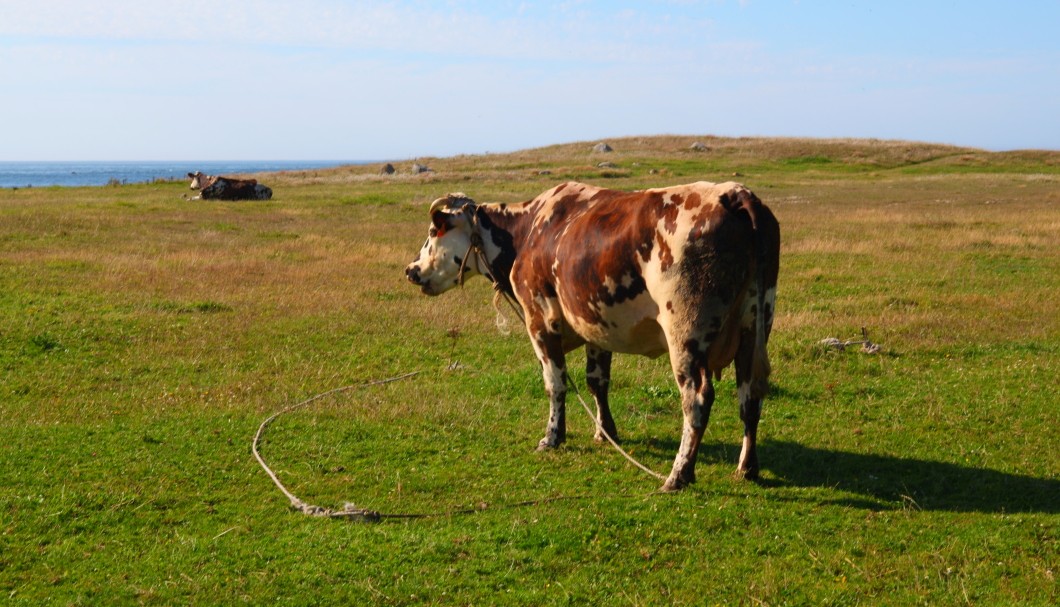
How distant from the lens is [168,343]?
43.1 feet

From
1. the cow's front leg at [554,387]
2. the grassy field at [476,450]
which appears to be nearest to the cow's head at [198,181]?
the grassy field at [476,450]

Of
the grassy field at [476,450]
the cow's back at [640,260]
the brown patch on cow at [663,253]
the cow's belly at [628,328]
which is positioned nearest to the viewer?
the grassy field at [476,450]

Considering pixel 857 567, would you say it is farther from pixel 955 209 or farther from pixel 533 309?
pixel 955 209

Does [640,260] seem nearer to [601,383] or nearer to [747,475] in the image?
[601,383]

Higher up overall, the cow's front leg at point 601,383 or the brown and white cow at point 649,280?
the brown and white cow at point 649,280

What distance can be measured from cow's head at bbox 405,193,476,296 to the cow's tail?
324 cm

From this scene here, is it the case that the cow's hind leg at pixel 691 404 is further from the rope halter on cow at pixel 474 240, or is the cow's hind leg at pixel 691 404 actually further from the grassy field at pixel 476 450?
the rope halter on cow at pixel 474 240

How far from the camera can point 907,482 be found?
8.05 meters

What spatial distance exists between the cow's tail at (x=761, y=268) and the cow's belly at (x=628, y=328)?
0.84m

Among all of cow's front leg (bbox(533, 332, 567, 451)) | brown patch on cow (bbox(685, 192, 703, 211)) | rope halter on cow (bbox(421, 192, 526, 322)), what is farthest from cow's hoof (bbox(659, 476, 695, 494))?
rope halter on cow (bbox(421, 192, 526, 322))

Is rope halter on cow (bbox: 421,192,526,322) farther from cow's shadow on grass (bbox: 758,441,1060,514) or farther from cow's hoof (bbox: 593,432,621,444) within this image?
cow's shadow on grass (bbox: 758,441,1060,514)

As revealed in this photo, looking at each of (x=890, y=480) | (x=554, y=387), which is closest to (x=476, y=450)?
(x=554, y=387)

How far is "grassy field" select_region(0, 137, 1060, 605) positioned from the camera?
20.9ft

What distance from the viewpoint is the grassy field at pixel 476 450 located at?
6.38m
